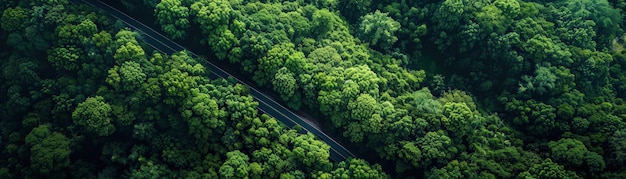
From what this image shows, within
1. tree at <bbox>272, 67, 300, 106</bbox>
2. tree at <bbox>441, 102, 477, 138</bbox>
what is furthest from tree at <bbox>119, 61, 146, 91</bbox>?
tree at <bbox>441, 102, 477, 138</bbox>

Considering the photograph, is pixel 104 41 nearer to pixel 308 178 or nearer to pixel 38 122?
pixel 38 122

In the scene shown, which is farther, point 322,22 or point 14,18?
point 322,22

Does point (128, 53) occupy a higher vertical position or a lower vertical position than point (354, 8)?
lower

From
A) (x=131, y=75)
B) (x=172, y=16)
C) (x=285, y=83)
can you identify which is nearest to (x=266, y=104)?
(x=285, y=83)

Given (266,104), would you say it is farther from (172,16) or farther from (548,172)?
(548,172)

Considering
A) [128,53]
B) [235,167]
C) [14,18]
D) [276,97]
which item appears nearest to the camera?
[235,167]

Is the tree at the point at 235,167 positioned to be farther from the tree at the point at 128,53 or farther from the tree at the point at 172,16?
the tree at the point at 172,16

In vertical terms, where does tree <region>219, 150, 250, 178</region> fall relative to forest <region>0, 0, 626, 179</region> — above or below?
below

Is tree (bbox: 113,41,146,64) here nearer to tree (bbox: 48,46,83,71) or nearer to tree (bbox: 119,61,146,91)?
tree (bbox: 119,61,146,91)
